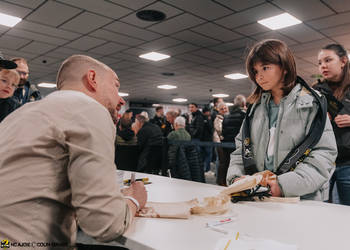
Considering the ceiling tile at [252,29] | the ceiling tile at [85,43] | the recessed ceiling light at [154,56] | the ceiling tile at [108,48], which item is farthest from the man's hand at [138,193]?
the recessed ceiling light at [154,56]

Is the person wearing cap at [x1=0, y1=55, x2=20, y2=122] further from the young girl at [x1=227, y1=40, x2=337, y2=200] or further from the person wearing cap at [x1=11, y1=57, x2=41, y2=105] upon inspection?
the young girl at [x1=227, y1=40, x2=337, y2=200]

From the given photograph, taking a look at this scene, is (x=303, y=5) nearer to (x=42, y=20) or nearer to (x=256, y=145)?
(x=256, y=145)

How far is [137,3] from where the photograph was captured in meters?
3.66

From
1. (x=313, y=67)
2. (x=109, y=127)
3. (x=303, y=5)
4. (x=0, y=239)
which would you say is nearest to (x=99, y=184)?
(x=109, y=127)

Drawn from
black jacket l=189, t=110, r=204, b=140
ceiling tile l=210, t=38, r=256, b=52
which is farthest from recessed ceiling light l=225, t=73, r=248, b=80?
black jacket l=189, t=110, r=204, b=140

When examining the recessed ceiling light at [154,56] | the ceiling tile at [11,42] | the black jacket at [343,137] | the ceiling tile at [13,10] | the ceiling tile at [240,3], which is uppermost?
the recessed ceiling light at [154,56]

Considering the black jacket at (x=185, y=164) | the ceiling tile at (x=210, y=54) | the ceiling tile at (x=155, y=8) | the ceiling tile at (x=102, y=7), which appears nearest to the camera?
the black jacket at (x=185, y=164)

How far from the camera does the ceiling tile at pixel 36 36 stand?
487cm

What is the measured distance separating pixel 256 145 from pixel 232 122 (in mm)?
2728

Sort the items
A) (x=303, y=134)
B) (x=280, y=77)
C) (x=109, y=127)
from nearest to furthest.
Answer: (x=109, y=127)
(x=303, y=134)
(x=280, y=77)

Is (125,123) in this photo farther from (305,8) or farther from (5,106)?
(305,8)

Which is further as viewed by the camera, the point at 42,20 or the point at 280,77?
the point at 42,20

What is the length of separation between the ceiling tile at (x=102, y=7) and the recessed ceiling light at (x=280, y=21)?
2.25 meters

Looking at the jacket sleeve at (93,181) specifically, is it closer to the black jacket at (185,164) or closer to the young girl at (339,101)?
the young girl at (339,101)
